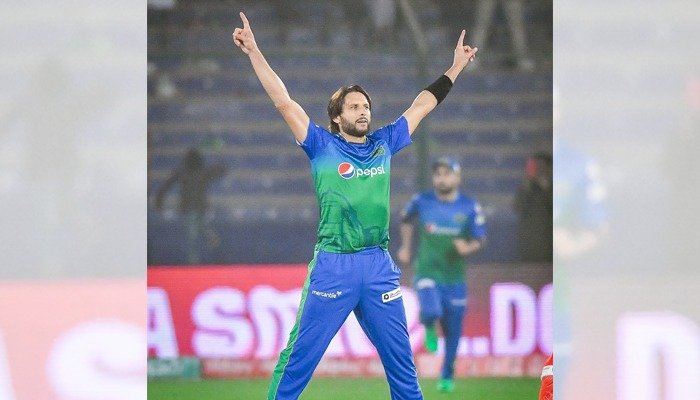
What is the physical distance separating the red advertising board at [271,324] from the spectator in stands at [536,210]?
14 cm

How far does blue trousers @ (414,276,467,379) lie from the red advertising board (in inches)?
1.9

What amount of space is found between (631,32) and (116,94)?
2.13m

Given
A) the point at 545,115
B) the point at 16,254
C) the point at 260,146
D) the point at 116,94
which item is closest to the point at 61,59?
the point at 116,94

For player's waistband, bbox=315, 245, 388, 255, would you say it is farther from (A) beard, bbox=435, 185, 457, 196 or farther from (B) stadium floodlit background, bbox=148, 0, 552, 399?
(A) beard, bbox=435, 185, 457, 196

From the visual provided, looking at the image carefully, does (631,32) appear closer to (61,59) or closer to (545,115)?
(545,115)

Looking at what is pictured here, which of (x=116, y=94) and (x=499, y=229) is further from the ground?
(x=116, y=94)

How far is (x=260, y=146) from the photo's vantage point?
22.9 ft

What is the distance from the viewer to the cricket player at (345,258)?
15.6 ft

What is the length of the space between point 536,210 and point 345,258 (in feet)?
7.71

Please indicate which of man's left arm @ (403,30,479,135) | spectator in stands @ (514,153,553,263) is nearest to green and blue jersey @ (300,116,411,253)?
man's left arm @ (403,30,479,135)

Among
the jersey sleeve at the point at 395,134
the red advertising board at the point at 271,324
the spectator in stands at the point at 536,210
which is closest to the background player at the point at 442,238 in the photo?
the red advertising board at the point at 271,324

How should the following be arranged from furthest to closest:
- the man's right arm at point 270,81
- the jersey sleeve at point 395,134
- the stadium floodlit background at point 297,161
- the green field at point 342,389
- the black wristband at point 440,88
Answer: the stadium floodlit background at point 297,161
the green field at point 342,389
the black wristband at point 440,88
the jersey sleeve at point 395,134
the man's right arm at point 270,81

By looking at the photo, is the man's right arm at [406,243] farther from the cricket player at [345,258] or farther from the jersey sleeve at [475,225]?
the cricket player at [345,258]

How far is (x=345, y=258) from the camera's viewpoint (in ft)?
15.8
